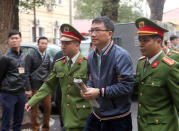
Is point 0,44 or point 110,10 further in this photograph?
point 110,10

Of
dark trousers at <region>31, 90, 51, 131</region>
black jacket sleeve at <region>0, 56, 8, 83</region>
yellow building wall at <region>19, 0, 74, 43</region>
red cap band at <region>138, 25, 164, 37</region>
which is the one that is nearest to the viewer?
red cap band at <region>138, 25, 164, 37</region>

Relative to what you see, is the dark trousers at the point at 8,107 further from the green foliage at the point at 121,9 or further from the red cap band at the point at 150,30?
the green foliage at the point at 121,9

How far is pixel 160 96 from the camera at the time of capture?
3.12 m

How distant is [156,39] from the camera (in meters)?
3.26

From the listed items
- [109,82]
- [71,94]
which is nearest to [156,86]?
[109,82]

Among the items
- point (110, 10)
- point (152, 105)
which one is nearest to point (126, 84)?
point (152, 105)

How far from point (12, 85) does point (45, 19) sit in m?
23.2

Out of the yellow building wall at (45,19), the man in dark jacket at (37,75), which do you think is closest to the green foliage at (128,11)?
the yellow building wall at (45,19)

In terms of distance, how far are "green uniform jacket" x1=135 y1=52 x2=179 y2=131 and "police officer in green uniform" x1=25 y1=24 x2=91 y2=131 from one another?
99cm

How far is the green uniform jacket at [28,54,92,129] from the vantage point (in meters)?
3.97

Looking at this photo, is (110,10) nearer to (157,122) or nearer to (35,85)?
(35,85)

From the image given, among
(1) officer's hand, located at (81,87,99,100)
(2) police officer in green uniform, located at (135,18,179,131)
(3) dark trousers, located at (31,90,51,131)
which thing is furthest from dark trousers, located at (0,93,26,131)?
(2) police officer in green uniform, located at (135,18,179,131)

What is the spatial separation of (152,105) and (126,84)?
0.35 meters

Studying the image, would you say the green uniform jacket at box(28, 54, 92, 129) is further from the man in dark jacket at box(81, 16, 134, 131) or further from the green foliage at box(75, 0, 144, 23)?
the green foliage at box(75, 0, 144, 23)
